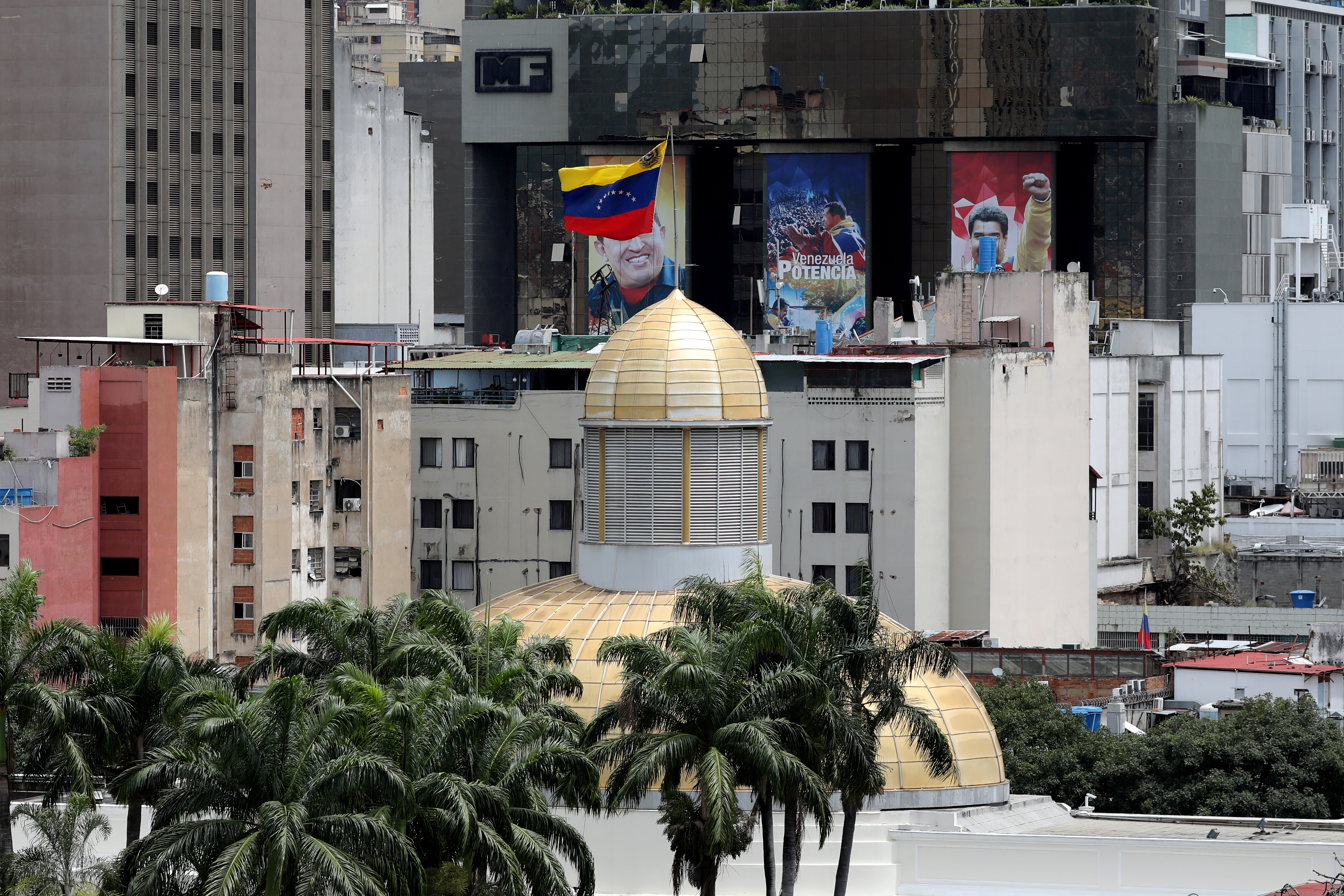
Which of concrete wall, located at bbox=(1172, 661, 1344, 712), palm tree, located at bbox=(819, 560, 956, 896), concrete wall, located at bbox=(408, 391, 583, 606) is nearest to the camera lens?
palm tree, located at bbox=(819, 560, 956, 896)

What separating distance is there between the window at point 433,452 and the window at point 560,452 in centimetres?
502

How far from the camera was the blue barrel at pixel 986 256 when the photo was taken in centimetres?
14838

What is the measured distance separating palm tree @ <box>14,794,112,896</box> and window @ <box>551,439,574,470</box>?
A: 6071 centimetres

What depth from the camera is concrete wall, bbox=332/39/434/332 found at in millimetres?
179125

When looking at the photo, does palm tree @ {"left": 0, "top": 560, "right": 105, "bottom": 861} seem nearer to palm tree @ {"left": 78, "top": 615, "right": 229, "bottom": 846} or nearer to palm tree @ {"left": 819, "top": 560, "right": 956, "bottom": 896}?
palm tree @ {"left": 78, "top": 615, "right": 229, "bottom": 846}

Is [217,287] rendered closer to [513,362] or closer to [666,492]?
[513,362]

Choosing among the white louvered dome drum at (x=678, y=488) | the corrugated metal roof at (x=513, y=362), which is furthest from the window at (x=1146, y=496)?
the white louvered dome drum at (x=678, y=488)

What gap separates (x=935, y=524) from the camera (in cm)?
11356

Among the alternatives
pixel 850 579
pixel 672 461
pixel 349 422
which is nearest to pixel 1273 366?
pixel 850 579

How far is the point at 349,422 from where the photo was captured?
110875mm

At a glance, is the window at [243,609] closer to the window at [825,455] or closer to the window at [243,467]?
the window at [243,467]

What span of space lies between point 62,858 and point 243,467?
167 feet

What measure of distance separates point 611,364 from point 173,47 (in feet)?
315

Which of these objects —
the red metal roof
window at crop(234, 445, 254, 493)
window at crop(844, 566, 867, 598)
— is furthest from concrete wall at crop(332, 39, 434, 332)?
the red metal roof
